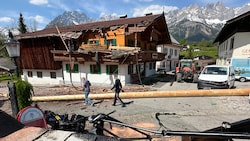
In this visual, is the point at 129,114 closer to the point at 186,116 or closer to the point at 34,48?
the point at 186,116

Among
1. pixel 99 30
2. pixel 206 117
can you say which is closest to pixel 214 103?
pixel 206 117

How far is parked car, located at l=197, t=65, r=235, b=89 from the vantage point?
40.3ft

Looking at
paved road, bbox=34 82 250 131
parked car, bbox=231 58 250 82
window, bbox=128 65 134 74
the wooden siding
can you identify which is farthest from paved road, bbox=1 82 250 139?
the wooden siding

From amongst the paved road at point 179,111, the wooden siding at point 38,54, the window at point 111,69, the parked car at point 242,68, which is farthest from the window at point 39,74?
the parked car at point 242,68

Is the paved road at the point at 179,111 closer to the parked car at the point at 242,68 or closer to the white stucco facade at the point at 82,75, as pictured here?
the white stucco facade at the point at 82,75

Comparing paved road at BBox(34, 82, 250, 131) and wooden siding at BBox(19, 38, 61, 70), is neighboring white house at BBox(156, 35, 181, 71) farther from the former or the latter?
paved road at BBox(34, 82, 250, 131)

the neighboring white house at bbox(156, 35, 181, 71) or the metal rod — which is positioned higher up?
the neighboring white house at bbox(156, 35, 181, 71)

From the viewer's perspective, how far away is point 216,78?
12.7m

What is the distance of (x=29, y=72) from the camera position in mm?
24266

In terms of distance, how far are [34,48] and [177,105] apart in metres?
20.1

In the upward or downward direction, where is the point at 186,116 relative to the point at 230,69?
downward

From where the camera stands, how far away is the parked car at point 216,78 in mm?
12297

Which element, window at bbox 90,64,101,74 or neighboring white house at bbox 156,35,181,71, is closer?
window at bbox 90,64,101,74

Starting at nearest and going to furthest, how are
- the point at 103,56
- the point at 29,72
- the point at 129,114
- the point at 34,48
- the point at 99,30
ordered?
1. the point at 129,114
2. the point at 103,56
3. the point at 99,30
4. the point at 34,48
5. the point at 29,72
